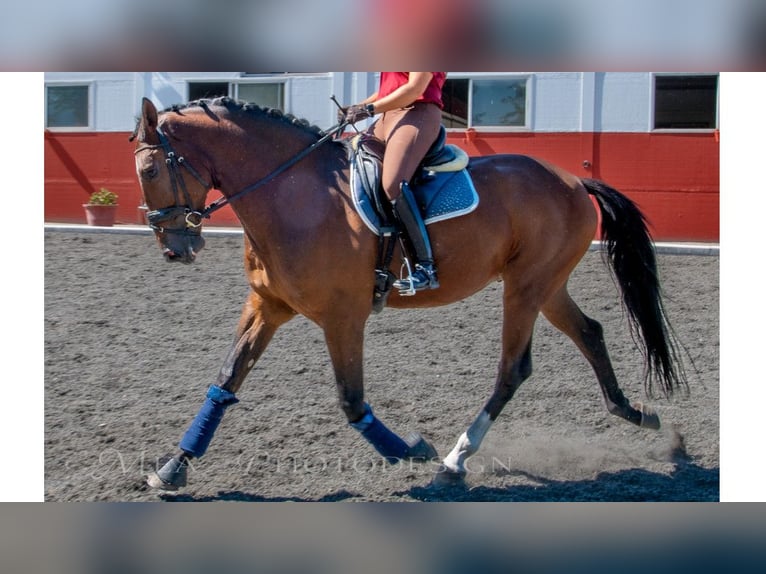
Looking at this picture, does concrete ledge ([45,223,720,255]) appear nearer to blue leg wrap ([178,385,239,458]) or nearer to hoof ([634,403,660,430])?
hoof ([634,403,660,430])

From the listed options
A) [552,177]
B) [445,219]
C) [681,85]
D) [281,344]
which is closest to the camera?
[445,219]

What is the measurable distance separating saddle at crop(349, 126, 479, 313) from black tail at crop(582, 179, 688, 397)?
3.75 ft

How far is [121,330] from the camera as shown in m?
7.02

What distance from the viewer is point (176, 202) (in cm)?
466

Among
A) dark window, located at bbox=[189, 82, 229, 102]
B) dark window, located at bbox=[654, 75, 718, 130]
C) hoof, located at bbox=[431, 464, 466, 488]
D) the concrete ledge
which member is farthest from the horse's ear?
dark window, located at bbox=[654, 75, 718, 130]

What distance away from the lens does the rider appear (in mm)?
4785

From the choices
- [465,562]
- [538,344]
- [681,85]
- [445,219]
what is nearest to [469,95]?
[681,85]

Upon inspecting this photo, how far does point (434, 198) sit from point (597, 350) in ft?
4.97

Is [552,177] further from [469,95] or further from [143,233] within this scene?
[143,233]

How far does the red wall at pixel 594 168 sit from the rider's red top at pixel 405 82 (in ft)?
8.85

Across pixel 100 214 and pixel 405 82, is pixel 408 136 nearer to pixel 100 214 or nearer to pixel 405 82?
pixel 405 82
